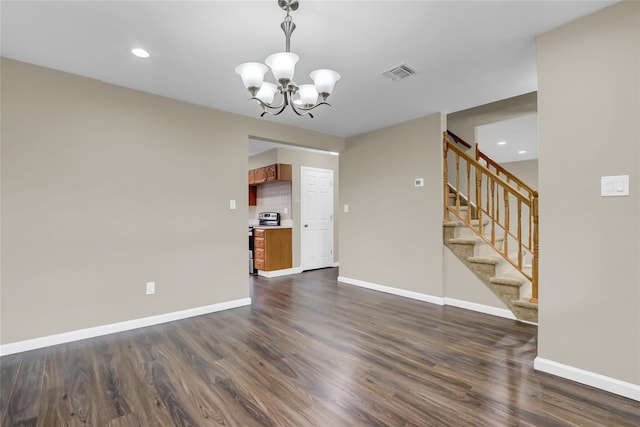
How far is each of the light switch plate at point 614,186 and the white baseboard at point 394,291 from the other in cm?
225

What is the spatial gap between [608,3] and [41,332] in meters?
4.83

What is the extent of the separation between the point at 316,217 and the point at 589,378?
15.6ft

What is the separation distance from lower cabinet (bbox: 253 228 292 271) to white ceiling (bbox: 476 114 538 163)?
12.3 ft

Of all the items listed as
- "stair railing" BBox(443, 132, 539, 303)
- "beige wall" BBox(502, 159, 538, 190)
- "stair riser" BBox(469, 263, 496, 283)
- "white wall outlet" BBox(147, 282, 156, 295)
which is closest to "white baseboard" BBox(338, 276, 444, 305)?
"stair riser" BBox(469, 263, 496, 283)

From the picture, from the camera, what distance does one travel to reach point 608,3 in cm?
184

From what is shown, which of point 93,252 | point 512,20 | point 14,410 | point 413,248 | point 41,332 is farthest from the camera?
point 413,248

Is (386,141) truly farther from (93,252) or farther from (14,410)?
(14,410)

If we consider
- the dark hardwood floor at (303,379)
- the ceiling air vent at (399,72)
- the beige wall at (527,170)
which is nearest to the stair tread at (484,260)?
the dark hardwood floor at (303,379)

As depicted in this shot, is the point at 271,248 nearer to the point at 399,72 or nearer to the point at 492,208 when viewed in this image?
the point at 492,208

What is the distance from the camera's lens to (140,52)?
236cm

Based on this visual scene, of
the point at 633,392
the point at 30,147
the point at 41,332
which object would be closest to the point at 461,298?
the point at 633,392

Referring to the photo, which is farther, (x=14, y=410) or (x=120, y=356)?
(x=120, y=356)

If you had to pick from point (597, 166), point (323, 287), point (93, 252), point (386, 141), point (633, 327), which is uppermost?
point (386, 141)

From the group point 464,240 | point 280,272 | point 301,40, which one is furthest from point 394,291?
point 301,40
